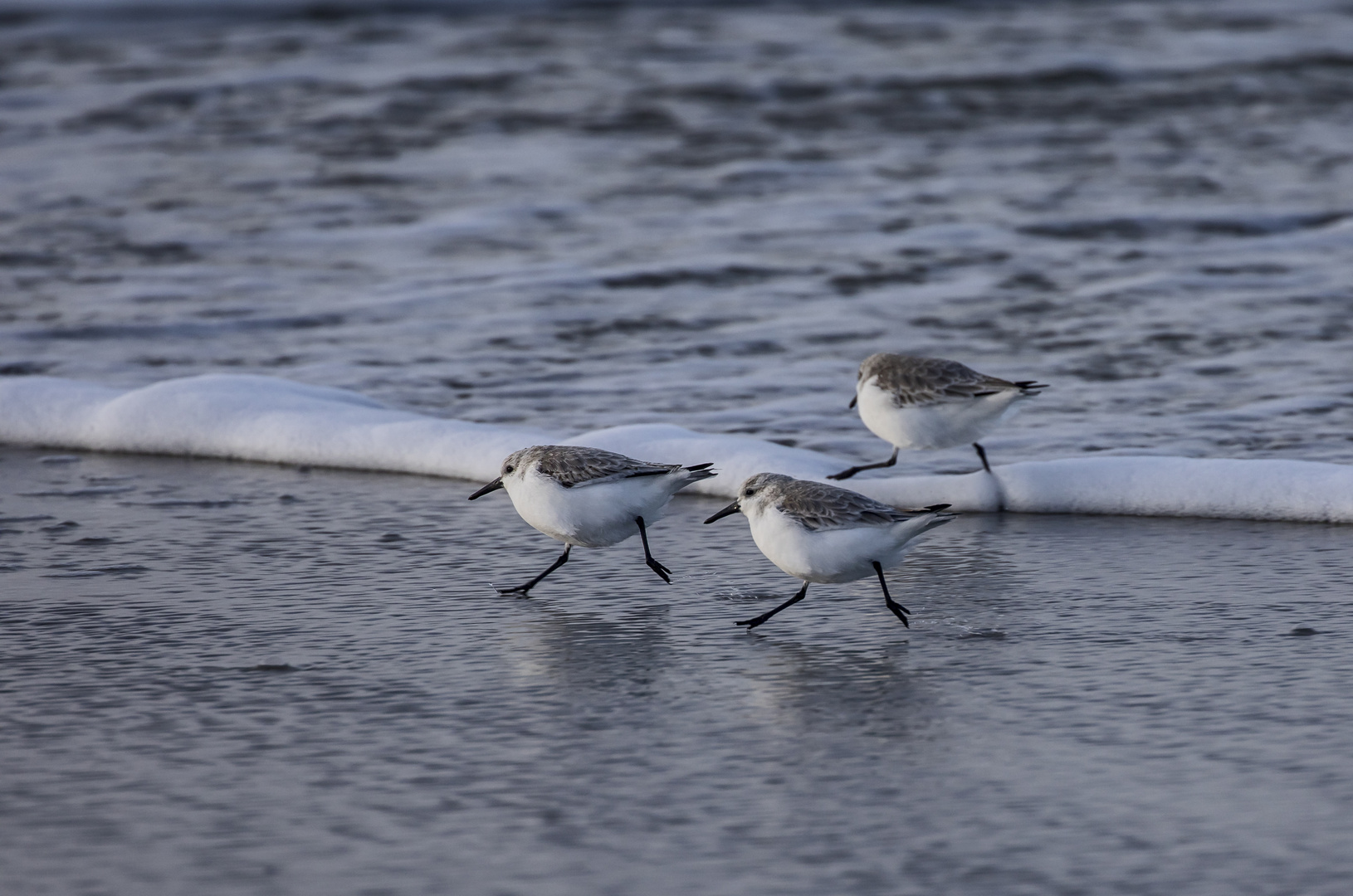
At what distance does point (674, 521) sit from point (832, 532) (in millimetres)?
1441

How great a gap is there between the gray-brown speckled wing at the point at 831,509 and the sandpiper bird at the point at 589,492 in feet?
1.28

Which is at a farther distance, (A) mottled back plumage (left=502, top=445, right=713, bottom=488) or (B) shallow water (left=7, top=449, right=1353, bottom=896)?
(A) mottled back plumage (left=502, top=445, right=713, bottom=488)

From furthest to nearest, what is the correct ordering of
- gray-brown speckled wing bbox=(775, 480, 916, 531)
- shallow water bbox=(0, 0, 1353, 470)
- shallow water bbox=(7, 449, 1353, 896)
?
shallow water bbox=(0, 0, 1353, 470), gray-brown speckled wing bbox=(775, 480, 916, 531), shallow water bbox=(7, 449, 1353, 896)

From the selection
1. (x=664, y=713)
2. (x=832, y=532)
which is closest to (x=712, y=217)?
(x=832, y=532)

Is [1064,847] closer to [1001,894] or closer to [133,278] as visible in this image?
[1001,894]

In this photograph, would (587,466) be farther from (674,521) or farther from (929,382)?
(929,382)

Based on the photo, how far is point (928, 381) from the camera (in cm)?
561

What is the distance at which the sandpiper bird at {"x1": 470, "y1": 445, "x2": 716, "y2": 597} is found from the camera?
4648 millimetres

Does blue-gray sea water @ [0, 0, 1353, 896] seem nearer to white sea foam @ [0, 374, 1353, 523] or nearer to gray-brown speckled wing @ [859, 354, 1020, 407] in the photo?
white sea foam @ [0, 374, 1353, 523]

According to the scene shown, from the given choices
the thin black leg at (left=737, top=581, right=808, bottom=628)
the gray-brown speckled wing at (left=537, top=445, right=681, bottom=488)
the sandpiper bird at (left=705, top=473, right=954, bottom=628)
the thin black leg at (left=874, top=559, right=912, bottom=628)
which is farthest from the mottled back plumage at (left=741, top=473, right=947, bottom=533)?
the gray-brown speckled wing at (left=537, top=445, right=681, bottom=488)

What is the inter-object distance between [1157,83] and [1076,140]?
7.90 ft

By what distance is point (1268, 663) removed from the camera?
3984 mm

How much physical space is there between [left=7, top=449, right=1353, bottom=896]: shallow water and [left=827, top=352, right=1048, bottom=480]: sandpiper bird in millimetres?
312

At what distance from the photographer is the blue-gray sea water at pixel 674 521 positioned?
10.2ft
